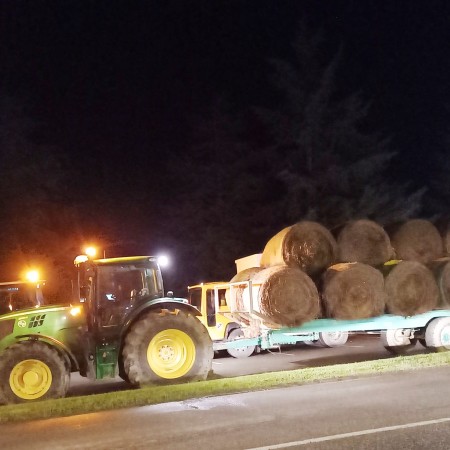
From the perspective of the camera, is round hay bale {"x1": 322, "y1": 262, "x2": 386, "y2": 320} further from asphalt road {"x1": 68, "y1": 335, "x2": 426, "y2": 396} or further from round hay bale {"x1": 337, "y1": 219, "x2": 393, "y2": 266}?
asphalt road {"x1": 68, "y1": 335, "x2": 426, "y2": 396}

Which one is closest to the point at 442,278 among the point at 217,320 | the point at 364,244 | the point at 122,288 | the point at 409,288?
the point at 409,288

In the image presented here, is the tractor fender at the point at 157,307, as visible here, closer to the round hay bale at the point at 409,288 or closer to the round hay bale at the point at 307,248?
the round hay bale at the point at 307,248

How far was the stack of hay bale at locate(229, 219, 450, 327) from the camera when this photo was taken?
1193 centimetres

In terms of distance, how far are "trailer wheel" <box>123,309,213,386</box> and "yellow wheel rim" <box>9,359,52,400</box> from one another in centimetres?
125

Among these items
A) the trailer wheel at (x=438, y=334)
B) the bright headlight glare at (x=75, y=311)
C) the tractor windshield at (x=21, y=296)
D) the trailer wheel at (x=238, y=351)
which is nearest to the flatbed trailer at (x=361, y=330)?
the trailer wheel at (x=438, y=334)

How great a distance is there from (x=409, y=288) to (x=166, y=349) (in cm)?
484

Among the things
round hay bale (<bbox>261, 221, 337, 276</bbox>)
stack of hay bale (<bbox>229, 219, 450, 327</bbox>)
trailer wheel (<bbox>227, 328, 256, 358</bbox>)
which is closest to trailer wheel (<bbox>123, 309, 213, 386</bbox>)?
stack of hay bale (<bbox>229, 219, 450, 327</bbox>)

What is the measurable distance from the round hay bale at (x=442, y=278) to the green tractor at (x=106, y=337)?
483cm

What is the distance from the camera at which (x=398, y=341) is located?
1438 centimetres

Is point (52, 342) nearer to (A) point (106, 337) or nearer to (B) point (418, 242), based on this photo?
(A) point (106, 337)

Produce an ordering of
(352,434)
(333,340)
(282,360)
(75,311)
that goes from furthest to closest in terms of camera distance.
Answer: (333,340) < (282,360) < (75,311) < (352,434)

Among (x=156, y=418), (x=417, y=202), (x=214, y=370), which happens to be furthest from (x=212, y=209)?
(x=156, y=418)

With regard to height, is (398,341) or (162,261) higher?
(162,261)

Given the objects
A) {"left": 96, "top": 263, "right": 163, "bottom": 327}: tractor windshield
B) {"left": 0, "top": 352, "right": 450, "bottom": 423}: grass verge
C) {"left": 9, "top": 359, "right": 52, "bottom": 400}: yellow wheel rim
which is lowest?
{"left": 0, "top": 352, "right": 450, "bottom": 423}: grass verge
